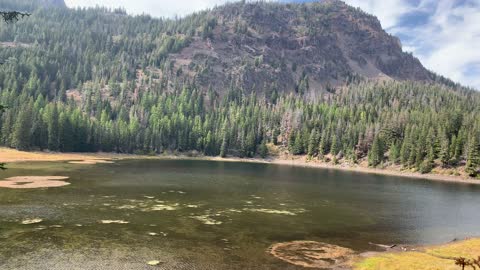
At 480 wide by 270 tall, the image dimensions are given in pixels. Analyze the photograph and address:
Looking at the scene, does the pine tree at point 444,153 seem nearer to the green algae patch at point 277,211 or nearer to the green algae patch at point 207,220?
the green algae patch at point 277,211

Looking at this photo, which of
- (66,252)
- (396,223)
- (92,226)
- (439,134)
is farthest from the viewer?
(439,134)

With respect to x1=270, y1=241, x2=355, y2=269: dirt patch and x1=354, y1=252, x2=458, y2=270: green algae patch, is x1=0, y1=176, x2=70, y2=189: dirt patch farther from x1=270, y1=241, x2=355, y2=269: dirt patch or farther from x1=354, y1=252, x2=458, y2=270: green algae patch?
x1=354, y1=252, x2=458, y2=270: green algae patch

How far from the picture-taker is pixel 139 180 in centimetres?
10625

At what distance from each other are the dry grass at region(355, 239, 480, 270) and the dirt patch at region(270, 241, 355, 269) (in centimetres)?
232

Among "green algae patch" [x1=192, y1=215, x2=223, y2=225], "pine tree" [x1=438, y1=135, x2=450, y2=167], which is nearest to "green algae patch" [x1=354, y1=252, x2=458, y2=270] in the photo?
"green algae patch" [x1=192, y1=215, x2=223, y2=225]

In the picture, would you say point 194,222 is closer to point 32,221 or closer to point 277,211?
point 277,211

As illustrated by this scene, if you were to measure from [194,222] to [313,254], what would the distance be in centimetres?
2031

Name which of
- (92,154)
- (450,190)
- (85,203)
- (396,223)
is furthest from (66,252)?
(92,154)

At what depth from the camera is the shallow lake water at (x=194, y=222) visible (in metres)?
40.8

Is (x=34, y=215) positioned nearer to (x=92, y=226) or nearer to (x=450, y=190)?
(x=92, y=226)

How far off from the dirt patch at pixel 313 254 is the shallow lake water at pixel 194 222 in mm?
1649

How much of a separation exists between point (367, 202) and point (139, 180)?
59877mm

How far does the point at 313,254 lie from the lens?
4469 centimetres

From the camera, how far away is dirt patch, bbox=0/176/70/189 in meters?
81.9
